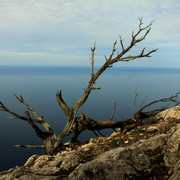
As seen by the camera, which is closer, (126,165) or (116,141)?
(126,165)

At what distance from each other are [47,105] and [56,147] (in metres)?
115

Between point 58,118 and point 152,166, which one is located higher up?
point 152,166

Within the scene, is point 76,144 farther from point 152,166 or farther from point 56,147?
point 152,166

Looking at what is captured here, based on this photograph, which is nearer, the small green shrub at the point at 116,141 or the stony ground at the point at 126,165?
the stony ground at the point at 126,165

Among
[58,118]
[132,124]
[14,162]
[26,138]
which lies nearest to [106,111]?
[58,118]

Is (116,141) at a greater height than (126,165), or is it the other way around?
(126,165)

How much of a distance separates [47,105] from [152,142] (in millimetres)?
119739

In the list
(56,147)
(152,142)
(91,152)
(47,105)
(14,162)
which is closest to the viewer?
(152,142)

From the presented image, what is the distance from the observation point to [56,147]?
10664mm

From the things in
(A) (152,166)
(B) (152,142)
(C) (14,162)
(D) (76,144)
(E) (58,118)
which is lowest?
(C) (14,162)

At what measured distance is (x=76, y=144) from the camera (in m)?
11.1

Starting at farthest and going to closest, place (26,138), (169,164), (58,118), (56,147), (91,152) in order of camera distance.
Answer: (58,118) < (26,138) < (56,147) < (91,152) < (169,164)

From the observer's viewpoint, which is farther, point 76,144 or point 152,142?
point 76,144

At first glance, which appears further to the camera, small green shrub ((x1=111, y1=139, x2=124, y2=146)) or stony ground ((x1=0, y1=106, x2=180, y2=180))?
small green shrub ((x1=111, y1=139, x2=124, y2=146))
